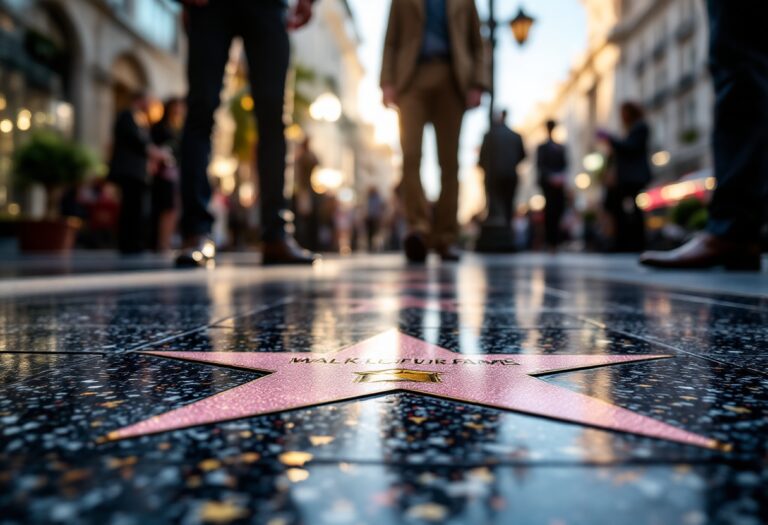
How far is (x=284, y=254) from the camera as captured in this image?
12.7 feet

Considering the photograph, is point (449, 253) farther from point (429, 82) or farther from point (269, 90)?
point (269, 90)

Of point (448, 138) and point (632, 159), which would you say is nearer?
point (448, 138)

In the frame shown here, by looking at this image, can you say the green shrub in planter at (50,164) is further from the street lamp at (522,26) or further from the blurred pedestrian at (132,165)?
the street lamp at (522,26)

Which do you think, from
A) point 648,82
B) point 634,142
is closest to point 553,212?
point 634,142

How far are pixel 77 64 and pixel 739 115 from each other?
16468 mm

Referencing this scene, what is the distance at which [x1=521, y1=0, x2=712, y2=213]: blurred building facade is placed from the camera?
30.1m

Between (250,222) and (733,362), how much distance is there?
40.7 feet

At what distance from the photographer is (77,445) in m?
0.44

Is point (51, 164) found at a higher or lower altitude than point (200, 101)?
higher

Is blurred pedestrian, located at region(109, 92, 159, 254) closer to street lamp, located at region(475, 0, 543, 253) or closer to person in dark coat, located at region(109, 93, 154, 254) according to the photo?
person in dark coat, located at region(109, 93, 154, 254)

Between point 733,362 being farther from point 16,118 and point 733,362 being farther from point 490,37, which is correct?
point 16,118

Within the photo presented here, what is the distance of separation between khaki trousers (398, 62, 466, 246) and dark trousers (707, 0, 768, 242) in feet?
7.85

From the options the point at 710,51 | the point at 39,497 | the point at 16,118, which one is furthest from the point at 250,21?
the point at 16,118

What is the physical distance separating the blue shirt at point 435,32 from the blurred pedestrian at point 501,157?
404 cm
